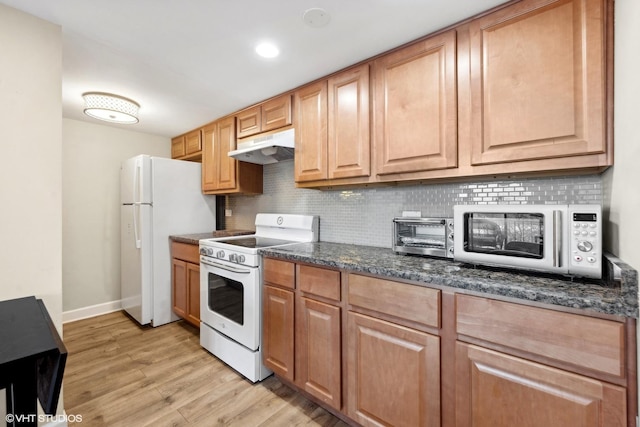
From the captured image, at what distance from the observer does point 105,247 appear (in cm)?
331

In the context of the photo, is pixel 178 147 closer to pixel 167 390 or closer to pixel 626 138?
pixel 167 390

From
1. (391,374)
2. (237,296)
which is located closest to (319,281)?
(391,374)

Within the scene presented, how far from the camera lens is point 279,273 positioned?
1.86 meters

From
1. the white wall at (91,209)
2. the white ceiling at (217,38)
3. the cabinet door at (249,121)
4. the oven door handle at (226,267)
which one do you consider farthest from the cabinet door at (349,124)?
the white wall at (91,209)

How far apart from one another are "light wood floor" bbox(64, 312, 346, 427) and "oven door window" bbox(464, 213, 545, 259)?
132 cm

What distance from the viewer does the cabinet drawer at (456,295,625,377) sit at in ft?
2.88

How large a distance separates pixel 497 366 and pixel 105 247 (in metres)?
3.95

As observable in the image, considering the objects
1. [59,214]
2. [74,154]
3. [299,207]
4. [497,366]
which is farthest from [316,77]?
[74,154]

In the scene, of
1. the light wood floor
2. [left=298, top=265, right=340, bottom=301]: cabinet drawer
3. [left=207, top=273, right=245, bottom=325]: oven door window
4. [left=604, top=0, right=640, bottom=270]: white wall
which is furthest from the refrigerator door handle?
[left=604, top=0, right=640, bottom=270]: white wall

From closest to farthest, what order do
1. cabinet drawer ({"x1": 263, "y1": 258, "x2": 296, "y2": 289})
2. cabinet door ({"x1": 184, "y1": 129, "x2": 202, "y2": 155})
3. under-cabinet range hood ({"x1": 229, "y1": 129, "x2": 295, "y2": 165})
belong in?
cabinet drawer ({"x1": 263, "y1": 258, "x2": 296, "y2": 289})
under-cabinet range hood ({"x1": 229, "y1": 129, "x2": 295, "y2": 165})
cabinet door ({"x1": 184, "y1": 129, "x2": 202, "y2": 155})

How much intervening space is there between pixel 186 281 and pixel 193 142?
5.60ft

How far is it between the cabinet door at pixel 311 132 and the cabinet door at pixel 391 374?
112cm

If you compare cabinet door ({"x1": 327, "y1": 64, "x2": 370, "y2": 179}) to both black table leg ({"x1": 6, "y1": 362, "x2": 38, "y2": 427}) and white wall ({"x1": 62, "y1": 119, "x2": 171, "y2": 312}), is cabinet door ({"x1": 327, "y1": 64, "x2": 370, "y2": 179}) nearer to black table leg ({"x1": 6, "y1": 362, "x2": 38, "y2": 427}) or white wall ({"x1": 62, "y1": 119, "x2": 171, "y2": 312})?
black table leg ({"x1": 6, "y1": 362, "x2": 38, "y2": 427})

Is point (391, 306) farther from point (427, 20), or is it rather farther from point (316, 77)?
point (316, 77)
